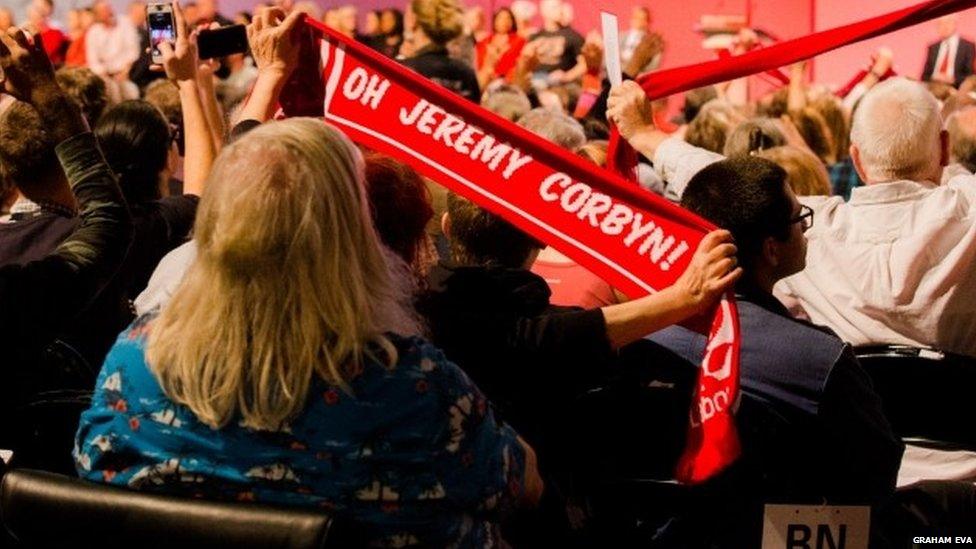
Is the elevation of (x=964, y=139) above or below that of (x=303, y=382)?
above

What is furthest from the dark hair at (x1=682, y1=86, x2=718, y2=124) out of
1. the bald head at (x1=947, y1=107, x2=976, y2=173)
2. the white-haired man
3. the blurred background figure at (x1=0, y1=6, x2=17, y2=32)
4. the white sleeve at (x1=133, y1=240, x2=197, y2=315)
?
the blurred background figure at (x1=0, y1=6, x2=17, y2=32)

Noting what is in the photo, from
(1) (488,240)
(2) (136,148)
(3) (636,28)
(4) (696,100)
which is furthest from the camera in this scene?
(3) (636,28)

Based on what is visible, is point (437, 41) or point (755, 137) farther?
point (437, 41)

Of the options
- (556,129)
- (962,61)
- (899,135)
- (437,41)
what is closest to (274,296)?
(899,135)

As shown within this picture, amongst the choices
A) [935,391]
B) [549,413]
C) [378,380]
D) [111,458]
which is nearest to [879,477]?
[935,391]

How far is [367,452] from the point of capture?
229cm

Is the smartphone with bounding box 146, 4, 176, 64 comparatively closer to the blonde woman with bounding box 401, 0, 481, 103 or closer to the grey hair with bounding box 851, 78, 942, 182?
the grey hair with bounding box 851, 78, 942, 182

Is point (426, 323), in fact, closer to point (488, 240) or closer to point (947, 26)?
point (488, 240)

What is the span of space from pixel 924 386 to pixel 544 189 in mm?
1014

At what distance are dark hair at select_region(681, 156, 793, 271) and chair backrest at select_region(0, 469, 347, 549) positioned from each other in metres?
1.21

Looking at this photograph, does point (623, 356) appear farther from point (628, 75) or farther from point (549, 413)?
point (628, 75)

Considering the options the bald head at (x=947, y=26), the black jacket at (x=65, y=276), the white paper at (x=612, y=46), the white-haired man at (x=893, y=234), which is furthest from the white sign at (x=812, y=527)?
the bald head at (x=947, y=26)

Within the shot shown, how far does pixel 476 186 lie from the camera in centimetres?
304

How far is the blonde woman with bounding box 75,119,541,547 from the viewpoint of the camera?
2.28 meters
